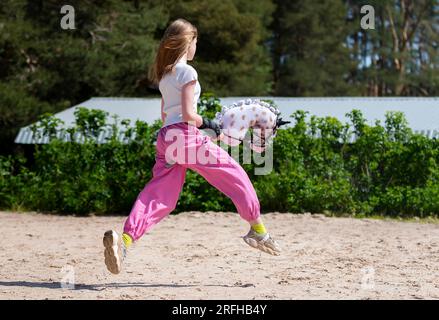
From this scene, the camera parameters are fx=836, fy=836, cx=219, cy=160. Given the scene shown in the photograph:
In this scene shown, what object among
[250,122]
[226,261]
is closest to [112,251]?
[250,122]

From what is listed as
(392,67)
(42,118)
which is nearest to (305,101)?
(42,118)

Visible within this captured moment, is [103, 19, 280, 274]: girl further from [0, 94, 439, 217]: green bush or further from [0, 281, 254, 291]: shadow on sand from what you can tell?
[0, 94, 439, 217]: green bush

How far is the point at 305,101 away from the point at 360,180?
4502 millimetres

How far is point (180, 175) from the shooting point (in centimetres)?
590

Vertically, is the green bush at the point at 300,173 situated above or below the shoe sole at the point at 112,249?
above

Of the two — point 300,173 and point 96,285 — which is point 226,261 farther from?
Answer: point 300,173

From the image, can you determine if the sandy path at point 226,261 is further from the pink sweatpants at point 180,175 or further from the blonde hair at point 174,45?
the blonde hair at point 174,45

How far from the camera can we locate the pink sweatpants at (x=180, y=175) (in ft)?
18.7

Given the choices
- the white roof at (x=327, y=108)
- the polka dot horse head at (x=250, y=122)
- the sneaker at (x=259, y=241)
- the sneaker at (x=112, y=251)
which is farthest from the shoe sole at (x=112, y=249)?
the white roof at (x=327, y=108)

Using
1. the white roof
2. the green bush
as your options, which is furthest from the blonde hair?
the white roof

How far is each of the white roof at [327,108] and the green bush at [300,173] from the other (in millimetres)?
1647

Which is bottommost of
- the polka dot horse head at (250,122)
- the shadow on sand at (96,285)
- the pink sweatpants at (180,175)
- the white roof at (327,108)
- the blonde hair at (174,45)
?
the shadow on sand at (96,285)

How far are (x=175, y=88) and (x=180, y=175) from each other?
2.08ft

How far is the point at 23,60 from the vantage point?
22.5 meters
